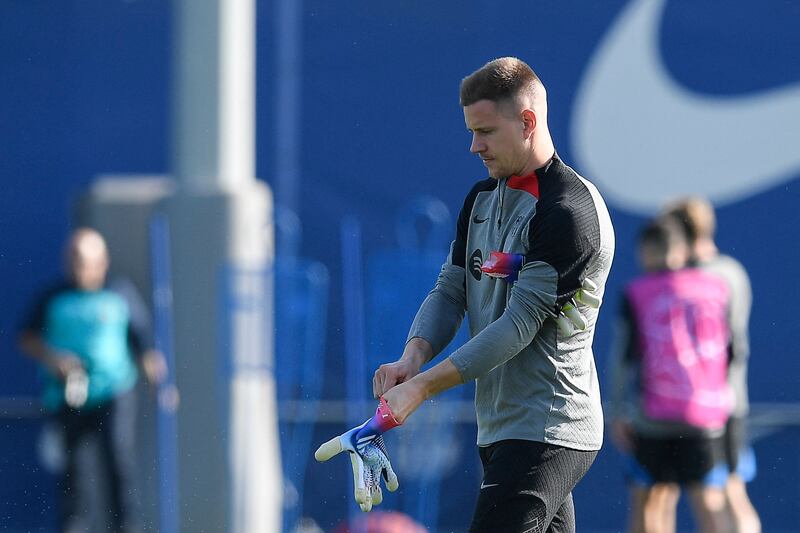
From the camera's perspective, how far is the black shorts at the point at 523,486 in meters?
3.15

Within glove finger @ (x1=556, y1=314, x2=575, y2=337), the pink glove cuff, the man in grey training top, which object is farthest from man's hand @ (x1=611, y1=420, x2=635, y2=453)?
the pink glove cuff

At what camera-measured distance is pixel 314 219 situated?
6523 millimetres

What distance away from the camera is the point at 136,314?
6.52 meters

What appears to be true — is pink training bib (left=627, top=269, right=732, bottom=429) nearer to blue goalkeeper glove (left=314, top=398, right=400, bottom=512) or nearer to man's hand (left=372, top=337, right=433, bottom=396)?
man's hand (left=372, top=337, right=433, bottom=396)

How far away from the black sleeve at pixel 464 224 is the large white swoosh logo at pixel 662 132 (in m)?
3.24

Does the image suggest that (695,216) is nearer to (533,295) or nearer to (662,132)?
(662,132)

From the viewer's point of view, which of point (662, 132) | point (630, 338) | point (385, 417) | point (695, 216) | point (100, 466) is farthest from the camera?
point (662, 132)

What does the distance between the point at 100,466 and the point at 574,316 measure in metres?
3.75

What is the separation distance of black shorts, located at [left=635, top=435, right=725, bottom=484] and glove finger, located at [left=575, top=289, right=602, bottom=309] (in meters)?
2.85

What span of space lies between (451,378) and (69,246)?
387 centimetres

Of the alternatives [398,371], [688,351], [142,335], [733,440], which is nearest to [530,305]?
[398,371]

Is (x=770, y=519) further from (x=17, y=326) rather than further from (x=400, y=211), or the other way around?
(x=17, y=326)

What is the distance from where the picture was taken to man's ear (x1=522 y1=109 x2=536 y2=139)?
10.6 ft

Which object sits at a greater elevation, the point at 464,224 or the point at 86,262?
the point at 464,224
